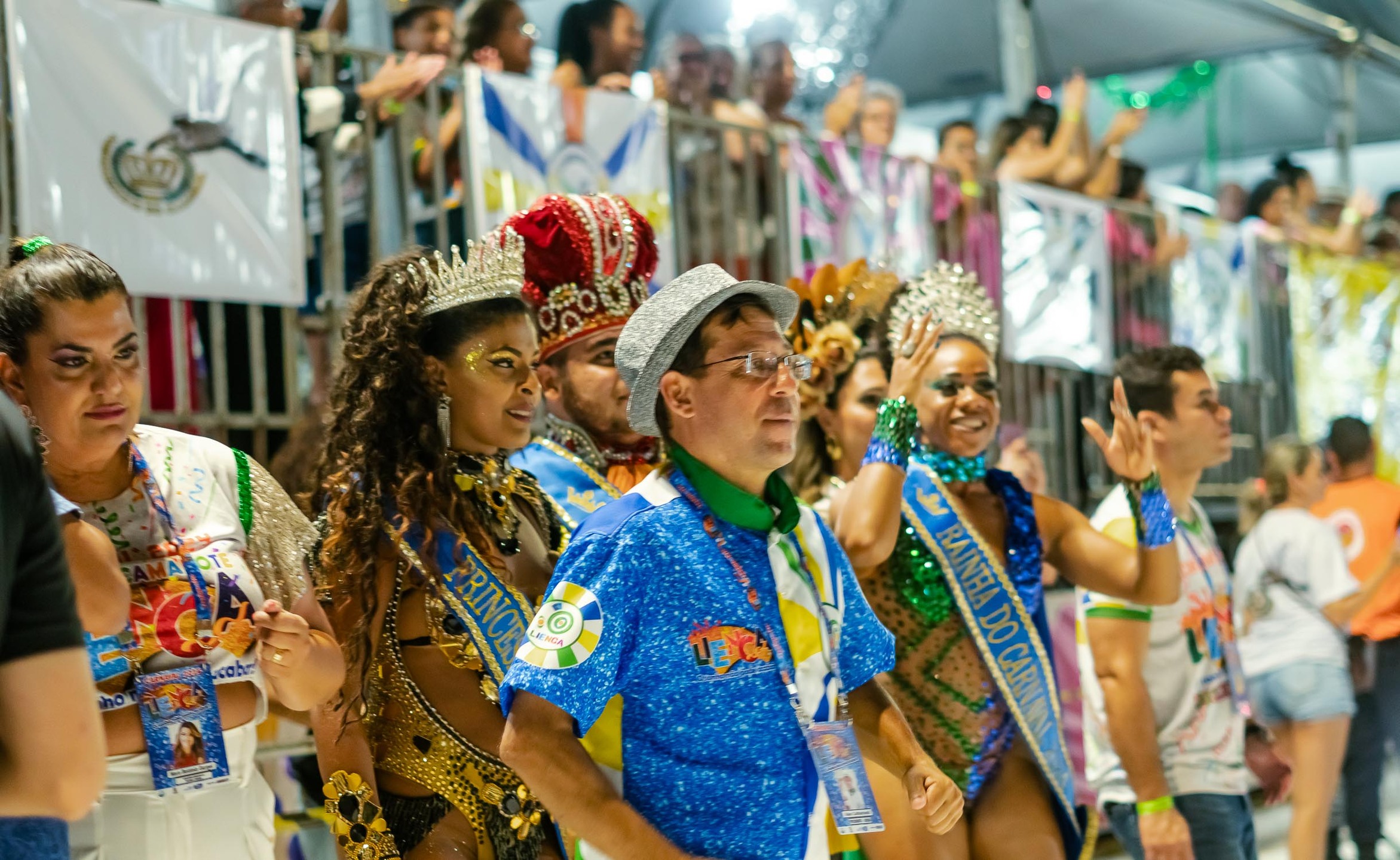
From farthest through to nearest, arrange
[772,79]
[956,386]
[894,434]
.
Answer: [772,79], [956,386], [894,434]

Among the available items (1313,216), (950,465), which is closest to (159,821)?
(950,465)

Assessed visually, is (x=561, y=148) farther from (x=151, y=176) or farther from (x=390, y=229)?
(x=151, y=176)

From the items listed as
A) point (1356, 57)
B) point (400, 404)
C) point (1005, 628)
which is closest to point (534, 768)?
point (400, 404)

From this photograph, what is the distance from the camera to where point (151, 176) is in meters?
4.02

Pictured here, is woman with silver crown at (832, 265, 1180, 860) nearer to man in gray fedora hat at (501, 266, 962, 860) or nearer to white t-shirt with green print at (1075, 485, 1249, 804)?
white t-shirt with green print at (1075, 485, 1249, 804)

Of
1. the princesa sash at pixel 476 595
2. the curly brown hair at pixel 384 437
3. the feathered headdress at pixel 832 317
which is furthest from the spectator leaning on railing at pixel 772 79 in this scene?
the princesa sash at pixel 476 595

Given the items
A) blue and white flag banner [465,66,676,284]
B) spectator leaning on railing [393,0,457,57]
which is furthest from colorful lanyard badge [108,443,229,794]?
spectator leaning on railing [393,0,457,57]

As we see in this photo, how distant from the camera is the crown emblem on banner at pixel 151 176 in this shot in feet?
13.0

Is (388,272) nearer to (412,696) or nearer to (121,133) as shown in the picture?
(412,696)

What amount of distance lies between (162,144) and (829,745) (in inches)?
106

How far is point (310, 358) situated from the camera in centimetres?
478

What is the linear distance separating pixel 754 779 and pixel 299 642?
0.71m

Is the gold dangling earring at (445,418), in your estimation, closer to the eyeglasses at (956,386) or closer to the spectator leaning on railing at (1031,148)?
the eyeglasses at (956,386)

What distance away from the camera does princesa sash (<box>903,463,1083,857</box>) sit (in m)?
3.31
